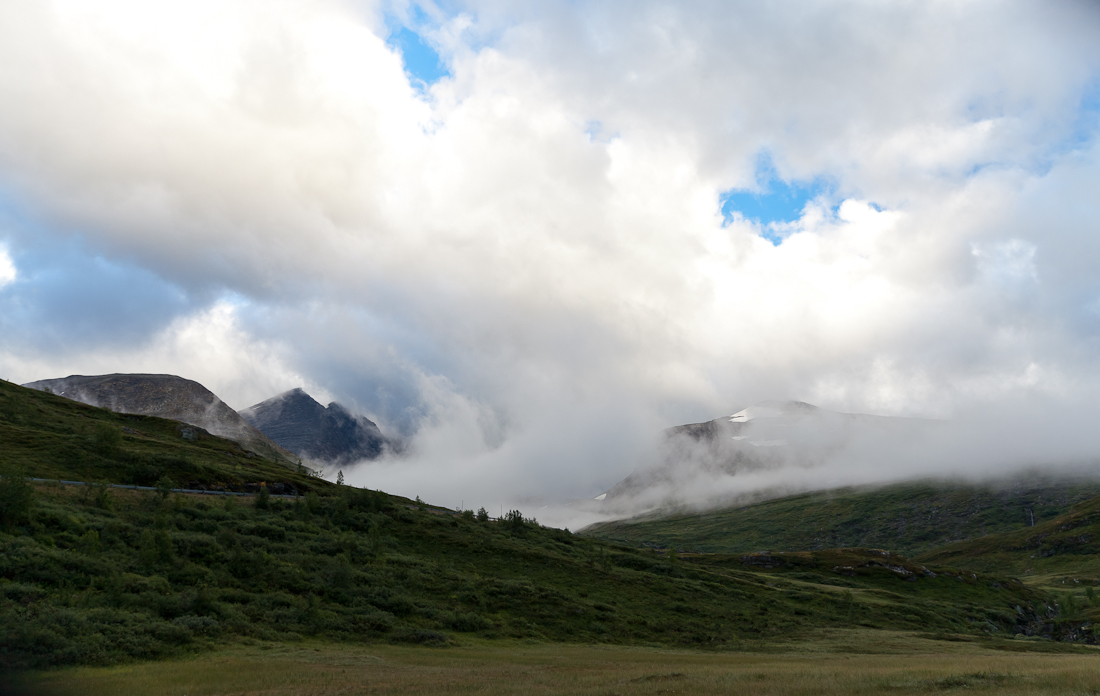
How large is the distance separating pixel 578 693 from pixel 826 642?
163ft

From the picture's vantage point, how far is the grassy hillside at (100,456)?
81.7 metres

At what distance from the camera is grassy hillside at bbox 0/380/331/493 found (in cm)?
8169

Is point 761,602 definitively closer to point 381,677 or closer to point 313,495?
point 313,495

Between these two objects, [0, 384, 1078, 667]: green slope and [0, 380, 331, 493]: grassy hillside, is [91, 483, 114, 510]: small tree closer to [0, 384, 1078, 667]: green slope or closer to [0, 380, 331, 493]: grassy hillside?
[0, 384, 1078, 667]: green slope

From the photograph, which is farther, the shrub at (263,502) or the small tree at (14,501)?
the shrub at (263,502)

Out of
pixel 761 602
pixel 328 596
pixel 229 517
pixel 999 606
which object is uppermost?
pixel 229 517

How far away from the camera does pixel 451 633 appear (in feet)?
179

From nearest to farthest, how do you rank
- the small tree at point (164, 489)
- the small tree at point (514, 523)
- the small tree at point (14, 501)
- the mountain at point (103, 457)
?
the small tree at point (14, 501) < the small tree at point (164, 489) < the mountain at point (103, 457) < the small tree at point (514, 523)

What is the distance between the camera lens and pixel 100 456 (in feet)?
289

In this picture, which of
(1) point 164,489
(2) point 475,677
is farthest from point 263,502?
(2) point 475,677

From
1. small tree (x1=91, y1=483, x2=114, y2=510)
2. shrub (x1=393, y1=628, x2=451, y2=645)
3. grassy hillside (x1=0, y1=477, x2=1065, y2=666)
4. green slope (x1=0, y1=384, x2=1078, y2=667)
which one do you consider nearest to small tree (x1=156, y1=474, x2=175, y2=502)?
grassy hillside (x1=0, y1=477, x2=1065, y2=666)

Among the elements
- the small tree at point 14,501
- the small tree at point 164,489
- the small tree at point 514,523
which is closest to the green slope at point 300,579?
the small tree at point 14,501

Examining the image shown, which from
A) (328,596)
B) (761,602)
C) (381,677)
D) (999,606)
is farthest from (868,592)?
(381,677)

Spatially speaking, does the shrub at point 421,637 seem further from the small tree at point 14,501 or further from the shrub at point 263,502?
the shrub at point 263,502
